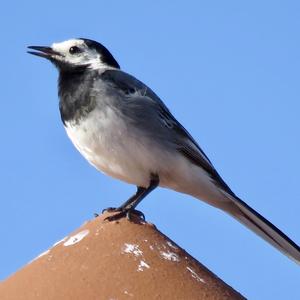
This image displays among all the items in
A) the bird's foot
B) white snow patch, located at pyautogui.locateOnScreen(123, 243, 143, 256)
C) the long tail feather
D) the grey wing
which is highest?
the grey wing

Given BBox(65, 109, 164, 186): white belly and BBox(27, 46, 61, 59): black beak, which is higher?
BBox(27, 46, 61, 59): black beak

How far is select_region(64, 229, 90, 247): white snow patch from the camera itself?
4129 millimetres

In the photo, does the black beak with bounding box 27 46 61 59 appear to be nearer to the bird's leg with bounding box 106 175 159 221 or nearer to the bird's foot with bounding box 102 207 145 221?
the bird's leg with bounding box 106 175 159 221

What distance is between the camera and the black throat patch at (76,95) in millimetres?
6273

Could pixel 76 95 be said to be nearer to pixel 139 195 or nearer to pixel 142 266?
pixel 139 195

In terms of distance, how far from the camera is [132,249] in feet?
13.2

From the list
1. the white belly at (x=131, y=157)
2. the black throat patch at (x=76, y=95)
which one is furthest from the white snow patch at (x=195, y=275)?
the black throat patch at (x=76, y=95)

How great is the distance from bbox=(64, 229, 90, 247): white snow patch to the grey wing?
219cm

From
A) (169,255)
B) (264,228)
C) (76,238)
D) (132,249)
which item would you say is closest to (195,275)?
(169,255)

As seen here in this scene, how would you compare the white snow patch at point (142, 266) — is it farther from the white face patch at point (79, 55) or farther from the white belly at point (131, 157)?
the white face patch at point (79, 55)

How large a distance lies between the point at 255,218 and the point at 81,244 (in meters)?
2.41

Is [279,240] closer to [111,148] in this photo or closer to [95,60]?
[111,148]

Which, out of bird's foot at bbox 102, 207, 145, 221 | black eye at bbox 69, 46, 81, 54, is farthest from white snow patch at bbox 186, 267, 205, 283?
black eye at bbox 69, 46, 81, 54

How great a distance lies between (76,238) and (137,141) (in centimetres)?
220
